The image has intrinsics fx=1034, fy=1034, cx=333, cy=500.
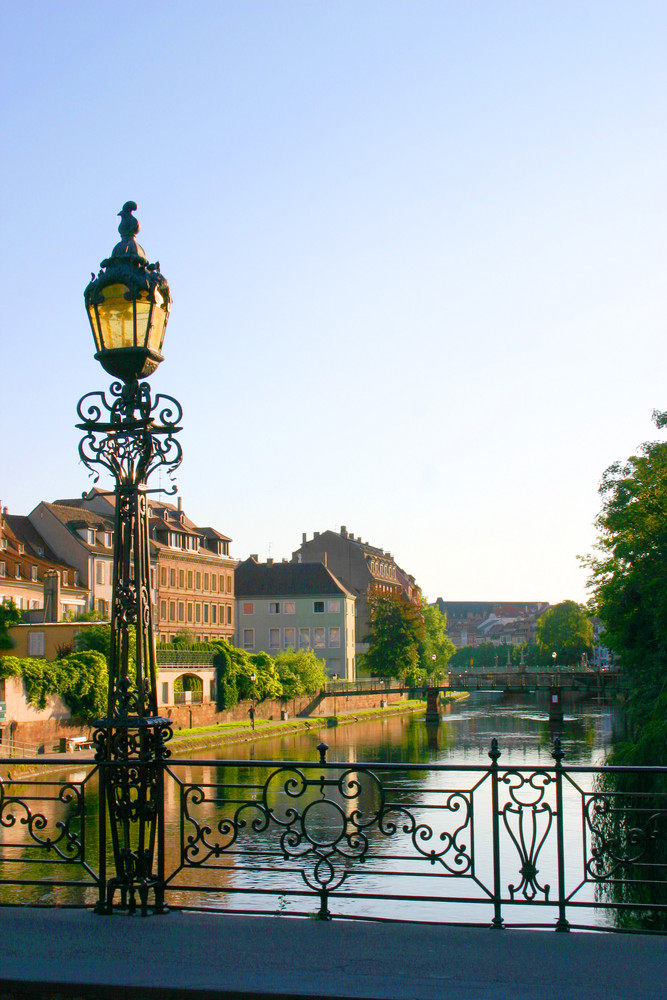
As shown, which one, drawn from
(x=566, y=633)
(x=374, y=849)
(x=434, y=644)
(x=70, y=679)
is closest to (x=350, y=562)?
(x=434, y=644)

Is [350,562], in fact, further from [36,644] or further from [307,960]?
[307,960]

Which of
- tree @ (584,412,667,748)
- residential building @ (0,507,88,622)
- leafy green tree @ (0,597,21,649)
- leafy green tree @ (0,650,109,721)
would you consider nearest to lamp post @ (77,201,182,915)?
tree @ (584,412,667,748)

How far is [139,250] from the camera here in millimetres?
7516

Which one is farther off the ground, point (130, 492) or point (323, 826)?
point (130, 492)

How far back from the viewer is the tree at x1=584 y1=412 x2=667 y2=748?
112ft

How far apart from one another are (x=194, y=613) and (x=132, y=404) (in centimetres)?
6880

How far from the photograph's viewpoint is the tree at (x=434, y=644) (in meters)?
98.2

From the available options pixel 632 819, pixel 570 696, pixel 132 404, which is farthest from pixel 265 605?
pixel 132 404

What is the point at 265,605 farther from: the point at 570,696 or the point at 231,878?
the point at 231,878

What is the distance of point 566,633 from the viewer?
428 ft

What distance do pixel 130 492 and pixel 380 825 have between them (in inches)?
117

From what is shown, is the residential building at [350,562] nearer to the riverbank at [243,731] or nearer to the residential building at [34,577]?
the riverbank at [243,731]

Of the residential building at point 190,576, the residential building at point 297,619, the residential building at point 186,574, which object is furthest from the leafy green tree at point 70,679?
the residential building at point 297,619

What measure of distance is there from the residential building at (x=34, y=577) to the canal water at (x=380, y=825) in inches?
512
